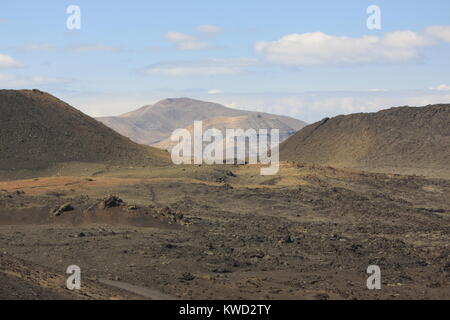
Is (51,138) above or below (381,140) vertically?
above

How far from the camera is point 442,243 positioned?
4203cm

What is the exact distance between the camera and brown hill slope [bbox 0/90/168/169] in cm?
7806

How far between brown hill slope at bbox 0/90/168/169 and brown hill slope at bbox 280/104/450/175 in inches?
893

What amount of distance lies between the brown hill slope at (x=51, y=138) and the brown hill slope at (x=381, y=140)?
2268 cm

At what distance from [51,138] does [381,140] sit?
136 ft

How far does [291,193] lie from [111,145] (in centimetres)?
3232

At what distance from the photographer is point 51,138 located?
271 ft

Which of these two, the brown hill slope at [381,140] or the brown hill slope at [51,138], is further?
the brown hill slope at [381,140]

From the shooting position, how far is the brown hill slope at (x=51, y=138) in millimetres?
78062

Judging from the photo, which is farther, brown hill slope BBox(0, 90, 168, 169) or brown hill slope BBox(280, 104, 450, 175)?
brown hill slope BBox(280, 104, 450, 175)

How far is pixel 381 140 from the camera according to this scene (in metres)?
101

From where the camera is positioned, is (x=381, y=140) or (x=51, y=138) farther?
(x=381, y=140)
